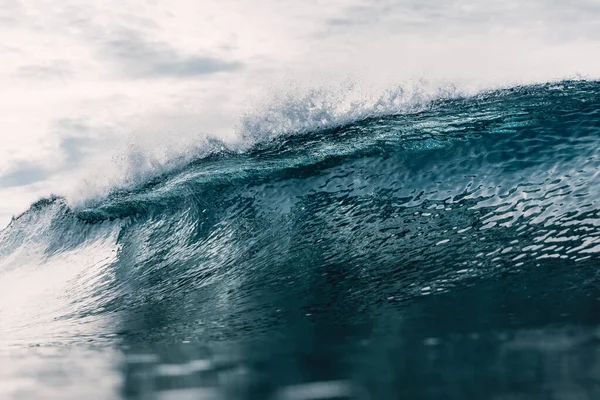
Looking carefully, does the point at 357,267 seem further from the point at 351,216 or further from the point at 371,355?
the point at 371,355

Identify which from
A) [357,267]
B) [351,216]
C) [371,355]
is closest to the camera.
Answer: [371,355]

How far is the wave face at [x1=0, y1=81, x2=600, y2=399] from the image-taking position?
3.09 metres

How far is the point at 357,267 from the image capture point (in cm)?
547

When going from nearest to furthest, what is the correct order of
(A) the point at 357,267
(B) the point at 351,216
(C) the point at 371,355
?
(C) the point at 371,355
(A) the point at 357,267
(B) the point at 351,216

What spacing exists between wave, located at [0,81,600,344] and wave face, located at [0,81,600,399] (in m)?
0.03

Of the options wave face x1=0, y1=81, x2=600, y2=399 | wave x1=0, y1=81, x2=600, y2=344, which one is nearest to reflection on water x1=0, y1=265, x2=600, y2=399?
wave face x1=0, y1=81, x2=600, y2=399

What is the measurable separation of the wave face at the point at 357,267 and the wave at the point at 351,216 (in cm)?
3

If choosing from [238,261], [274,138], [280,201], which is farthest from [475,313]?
[274,138]

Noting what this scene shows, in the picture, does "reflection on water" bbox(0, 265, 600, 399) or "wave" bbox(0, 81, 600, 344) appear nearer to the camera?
"reflection on water" bbox(0, 265, 600, 399)

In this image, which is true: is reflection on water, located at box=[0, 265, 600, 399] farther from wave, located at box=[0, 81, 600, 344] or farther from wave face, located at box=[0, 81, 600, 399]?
wave, located at box=[0, 81, 600, 344]

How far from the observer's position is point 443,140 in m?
8.40

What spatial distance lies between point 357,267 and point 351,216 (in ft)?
5.51

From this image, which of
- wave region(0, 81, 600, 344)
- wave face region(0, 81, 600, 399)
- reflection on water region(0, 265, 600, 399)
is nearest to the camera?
reflection on water region(0, 265, 600, 399)

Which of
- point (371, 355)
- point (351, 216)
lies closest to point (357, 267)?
point (351, 216)
